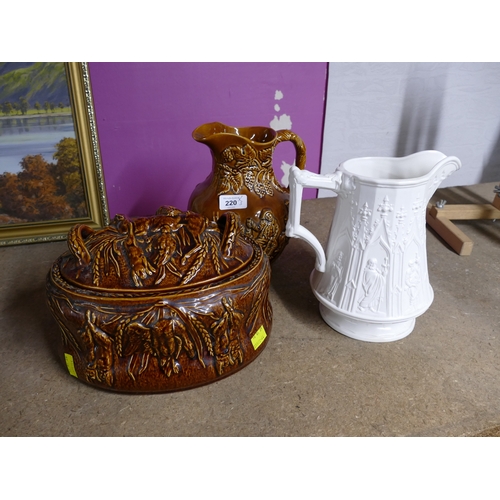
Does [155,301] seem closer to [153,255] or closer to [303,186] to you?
[153,255]

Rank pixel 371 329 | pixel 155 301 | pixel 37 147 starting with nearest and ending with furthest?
pixel 155 301 < pixel 371 329 < pixel 37 147

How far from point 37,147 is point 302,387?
114 cm

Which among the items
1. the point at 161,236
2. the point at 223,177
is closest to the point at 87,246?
the point at 161,236

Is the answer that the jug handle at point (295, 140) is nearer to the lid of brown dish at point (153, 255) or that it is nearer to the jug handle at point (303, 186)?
the jug handle at point (303, 186)

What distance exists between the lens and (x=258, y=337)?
96 centimetres

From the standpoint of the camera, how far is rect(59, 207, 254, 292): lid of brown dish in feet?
2.67

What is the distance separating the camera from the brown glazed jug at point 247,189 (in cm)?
110

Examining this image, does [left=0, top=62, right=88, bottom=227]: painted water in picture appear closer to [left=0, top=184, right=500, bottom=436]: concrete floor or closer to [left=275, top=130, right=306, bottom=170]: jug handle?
[left=0, top=184, right=500, bottom=436]: concrete floor

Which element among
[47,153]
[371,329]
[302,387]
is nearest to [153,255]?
[302,387]

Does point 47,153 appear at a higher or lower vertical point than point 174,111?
lower

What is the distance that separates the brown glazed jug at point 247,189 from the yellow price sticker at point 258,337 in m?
0.26

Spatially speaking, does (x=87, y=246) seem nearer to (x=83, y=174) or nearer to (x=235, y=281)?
(x=235, y=281)

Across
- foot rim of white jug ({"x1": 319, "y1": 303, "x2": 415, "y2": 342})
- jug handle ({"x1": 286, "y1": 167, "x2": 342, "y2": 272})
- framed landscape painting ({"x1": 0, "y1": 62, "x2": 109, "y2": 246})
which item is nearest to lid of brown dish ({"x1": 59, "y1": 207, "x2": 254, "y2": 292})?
jug handle ({"x1": 286, "y1": 167, "x2": 342, "y2": 272})

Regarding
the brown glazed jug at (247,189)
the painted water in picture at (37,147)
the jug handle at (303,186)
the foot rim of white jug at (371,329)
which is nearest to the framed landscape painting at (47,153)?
the painted water in picture at (37,147)
